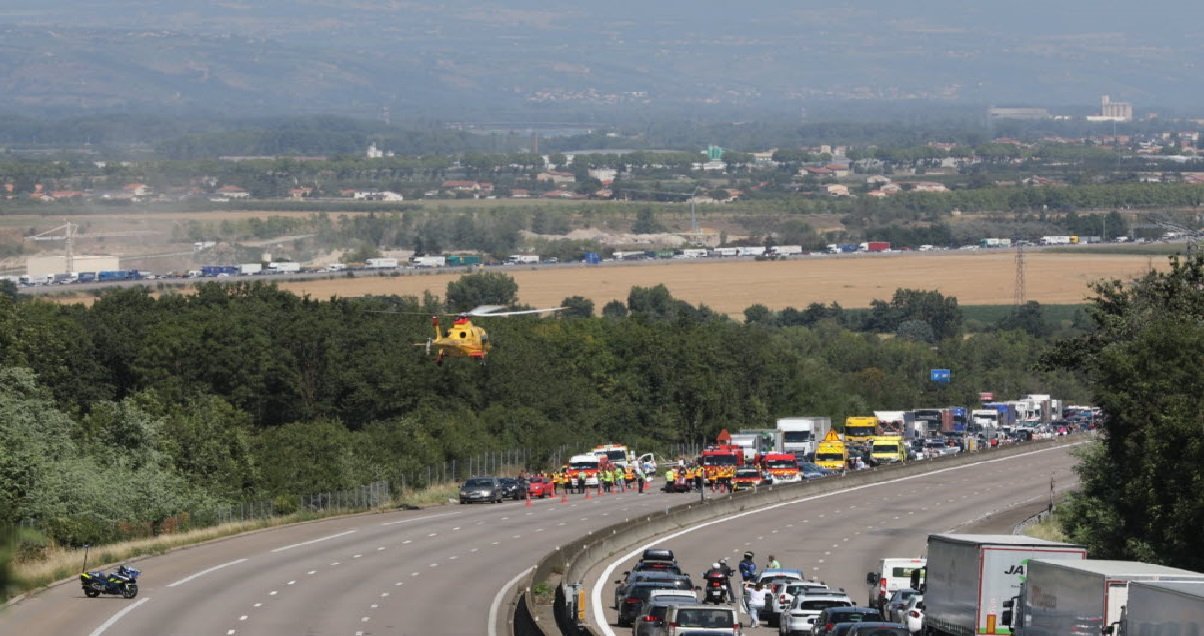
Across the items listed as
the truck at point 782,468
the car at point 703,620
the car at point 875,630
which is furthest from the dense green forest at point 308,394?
the car at point 875,630

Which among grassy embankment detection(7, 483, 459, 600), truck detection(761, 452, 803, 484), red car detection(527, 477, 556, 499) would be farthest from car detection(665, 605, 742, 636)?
truck detection(761, 452, 803, 484)

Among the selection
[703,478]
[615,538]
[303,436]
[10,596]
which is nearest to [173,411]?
[303,436]

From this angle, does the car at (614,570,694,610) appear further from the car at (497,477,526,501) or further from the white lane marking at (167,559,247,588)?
the car at (497,477,526,501)

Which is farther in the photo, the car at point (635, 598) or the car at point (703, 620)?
the car at point (635, 598)

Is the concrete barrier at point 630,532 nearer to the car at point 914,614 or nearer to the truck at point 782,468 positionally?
the truck at point 782,468

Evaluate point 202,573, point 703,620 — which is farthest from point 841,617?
point 202,573

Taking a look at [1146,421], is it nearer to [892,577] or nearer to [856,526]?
[892,577]

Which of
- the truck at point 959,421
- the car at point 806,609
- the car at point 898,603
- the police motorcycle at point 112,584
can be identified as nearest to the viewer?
the car at point 806,609
